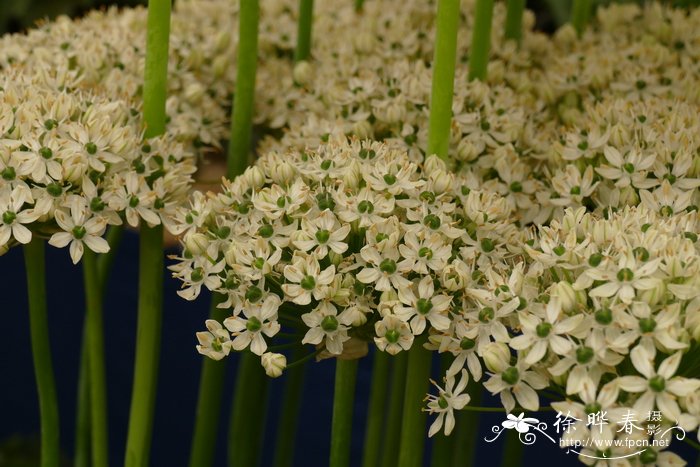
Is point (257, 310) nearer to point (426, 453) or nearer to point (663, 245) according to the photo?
point (663, 245)

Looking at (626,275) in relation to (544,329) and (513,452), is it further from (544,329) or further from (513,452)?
(513,452)

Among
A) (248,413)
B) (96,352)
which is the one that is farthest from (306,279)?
(248,413)

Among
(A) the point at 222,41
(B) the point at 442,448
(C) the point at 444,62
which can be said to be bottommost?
(B) the point at 442,448

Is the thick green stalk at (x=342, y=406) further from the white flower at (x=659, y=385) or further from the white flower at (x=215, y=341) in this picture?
the white flower at (x=659, y=385)

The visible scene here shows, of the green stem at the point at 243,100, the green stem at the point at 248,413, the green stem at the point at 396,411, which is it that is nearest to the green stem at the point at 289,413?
the green stem at the point at 248,413

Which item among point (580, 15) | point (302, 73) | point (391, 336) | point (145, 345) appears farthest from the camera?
point (580, 15)

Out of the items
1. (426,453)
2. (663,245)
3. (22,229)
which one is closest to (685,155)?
(663,245)
